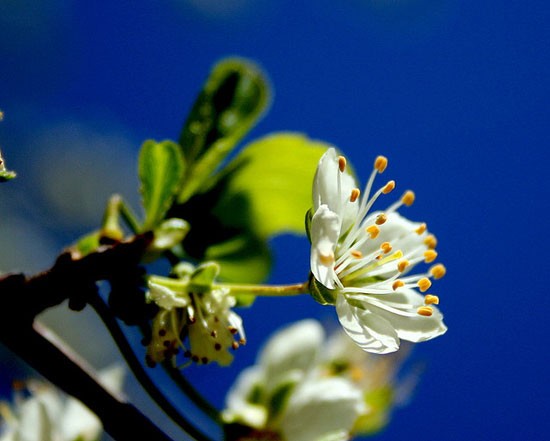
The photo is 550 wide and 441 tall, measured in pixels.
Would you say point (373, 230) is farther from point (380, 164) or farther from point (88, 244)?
point (88, 244)

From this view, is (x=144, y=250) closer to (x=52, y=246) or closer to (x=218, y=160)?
(x=218, y=160)

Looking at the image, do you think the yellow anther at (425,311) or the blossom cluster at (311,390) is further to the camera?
the blossom cluster at (311,390)

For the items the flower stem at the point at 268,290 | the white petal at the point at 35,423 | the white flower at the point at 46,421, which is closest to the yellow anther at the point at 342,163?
the flower stem at the point at 268,290

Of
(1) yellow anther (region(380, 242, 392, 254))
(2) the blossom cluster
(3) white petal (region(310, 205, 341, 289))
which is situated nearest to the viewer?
(3) white petal (region(310, 205, 341, 289))

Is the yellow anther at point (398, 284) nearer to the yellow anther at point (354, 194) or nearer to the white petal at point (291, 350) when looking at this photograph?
the yellow anther at point (354, 194)

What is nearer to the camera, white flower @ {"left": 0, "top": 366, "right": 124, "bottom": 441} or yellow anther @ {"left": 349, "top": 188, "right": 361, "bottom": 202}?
yellow anther @ {"left": 349, "top": 188, "right": 361, "bottom": 202}

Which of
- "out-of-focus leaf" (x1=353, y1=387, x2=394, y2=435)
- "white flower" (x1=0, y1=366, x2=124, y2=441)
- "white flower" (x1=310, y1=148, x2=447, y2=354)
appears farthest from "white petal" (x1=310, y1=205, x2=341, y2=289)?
"out-of-focus leaf" (x1=353, y1=387, x2=394, y2=435)

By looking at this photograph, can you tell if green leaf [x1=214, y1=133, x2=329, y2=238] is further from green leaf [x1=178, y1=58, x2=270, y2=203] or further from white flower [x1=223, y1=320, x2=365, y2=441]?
white flower [x1=223, y1=320, x2=365, y2=441]

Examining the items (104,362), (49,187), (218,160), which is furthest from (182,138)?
(49,187)
